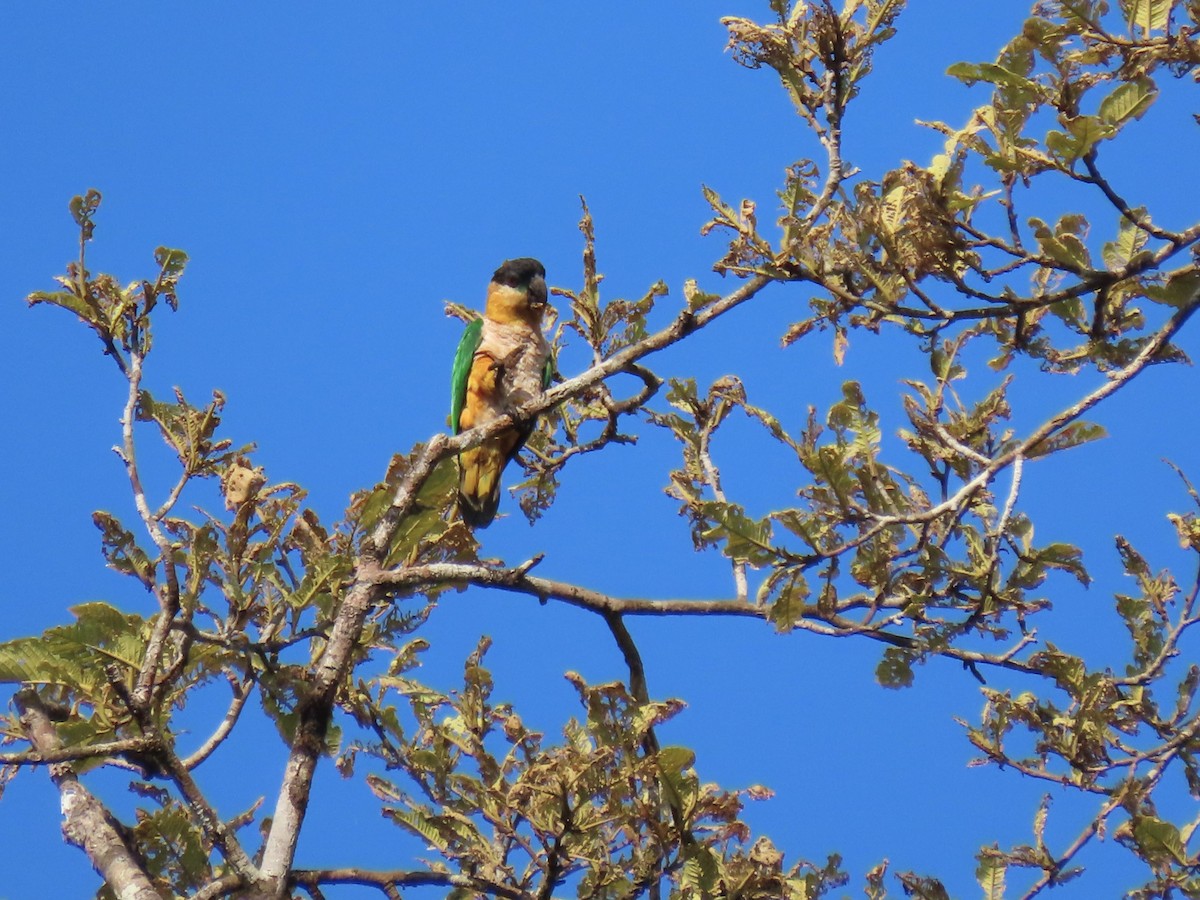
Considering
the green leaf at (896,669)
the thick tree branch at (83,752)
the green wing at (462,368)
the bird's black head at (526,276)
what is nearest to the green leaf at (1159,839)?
the green leaf at (896,669)

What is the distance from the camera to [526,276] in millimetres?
8492

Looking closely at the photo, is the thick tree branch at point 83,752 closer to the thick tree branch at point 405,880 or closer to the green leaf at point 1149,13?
the thick tree branch at point 405,880

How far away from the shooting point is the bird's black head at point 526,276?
8391 millimetres

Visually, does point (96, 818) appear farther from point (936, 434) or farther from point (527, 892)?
point (936, 434)

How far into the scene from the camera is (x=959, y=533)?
13.7ft

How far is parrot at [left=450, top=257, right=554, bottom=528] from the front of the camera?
740 cm

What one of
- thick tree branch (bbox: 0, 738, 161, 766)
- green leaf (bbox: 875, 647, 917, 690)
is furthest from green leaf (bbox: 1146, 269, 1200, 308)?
thick tree branch (bbox: 0, 738, 161, 766)

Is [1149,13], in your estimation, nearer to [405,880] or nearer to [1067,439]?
[1067,439]

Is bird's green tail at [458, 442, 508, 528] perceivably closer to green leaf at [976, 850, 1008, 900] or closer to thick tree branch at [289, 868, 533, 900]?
thick tree branch at [289, 868, 533, 900]

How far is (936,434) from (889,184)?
803 millimetres

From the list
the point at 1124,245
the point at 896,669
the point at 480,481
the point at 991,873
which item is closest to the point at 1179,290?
the point at 1124,245

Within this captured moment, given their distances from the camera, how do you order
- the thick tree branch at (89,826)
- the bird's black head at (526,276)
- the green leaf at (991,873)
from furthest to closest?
the bird's black head at (526,276), the green leaf at (991,873), the thick tree branch at (89,826)

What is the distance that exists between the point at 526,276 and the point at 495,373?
5.15 ft

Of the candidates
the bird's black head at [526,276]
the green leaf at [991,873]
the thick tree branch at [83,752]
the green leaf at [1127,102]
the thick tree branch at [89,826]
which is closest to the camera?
the thick tree branch at [83,752]
